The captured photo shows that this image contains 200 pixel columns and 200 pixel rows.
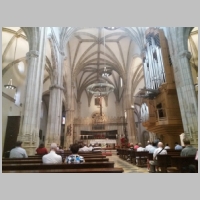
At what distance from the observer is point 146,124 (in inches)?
456

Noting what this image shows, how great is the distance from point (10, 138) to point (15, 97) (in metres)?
5.25

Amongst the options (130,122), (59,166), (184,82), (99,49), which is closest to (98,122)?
(130,122)

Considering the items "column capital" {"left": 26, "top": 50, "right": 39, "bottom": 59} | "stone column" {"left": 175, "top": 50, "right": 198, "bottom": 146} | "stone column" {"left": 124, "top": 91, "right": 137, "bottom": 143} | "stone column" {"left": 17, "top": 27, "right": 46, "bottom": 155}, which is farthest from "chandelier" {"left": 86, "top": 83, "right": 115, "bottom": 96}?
"stone column" {"left": 175, "top": 50, "right": 198, "bottom": 146}

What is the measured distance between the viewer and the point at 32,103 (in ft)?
26.6

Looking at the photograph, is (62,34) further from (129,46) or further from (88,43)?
(129,46)

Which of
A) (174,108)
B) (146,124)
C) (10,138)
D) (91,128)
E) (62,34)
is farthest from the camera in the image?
(91,128)

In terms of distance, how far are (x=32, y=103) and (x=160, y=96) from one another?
8.14m

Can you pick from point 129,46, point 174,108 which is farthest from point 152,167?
point 129,46

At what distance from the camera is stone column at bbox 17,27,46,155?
741 cm

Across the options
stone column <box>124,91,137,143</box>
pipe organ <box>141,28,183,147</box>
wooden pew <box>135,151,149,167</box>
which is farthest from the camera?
stone column <box>124,91,137,143</box>

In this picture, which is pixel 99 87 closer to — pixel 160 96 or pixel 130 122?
pixel 130 122

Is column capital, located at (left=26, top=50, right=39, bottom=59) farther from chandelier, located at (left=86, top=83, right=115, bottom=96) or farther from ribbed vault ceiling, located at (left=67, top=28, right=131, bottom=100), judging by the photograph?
ribbed vault ceiling, located at (left=67, top=28, right=131, bottom=100)

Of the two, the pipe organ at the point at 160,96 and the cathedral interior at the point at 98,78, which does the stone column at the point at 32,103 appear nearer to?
the cathedral interior at the point at 98,78

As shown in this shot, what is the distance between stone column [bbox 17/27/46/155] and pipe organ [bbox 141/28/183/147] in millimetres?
6926
